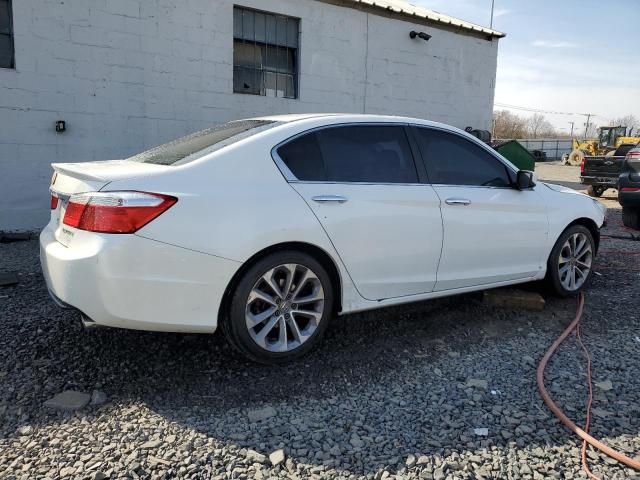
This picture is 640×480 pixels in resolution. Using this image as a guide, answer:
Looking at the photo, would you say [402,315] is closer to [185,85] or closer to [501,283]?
[501,283]

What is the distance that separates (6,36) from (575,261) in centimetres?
752

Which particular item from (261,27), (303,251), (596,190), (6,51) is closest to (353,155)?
(303,251)

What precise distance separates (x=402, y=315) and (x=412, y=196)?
114 centimetres

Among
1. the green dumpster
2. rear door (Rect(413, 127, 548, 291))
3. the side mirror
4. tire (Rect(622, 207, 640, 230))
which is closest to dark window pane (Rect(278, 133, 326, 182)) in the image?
rear door (Rect(413, 127, 548, 291))

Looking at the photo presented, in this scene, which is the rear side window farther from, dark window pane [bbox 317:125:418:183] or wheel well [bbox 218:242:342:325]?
wheel well [bbox 218:242:342:325]

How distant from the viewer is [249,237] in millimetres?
3104

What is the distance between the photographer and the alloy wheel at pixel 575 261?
487 centimetres

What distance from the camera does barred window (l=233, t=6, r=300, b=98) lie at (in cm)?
904

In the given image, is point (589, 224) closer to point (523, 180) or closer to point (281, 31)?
point (523, 180)

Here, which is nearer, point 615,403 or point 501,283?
point 615,403

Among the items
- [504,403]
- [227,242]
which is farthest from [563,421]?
[227,242]

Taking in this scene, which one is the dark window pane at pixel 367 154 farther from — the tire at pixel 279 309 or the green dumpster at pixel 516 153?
the green dumpster at pixel 516 153

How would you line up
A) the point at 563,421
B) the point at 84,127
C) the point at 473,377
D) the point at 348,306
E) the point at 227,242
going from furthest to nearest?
the point at 84,127 < the point at 348,306 < the point at 473,377 < the point at 227,242 < the point at 563,421

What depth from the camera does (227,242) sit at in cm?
304
